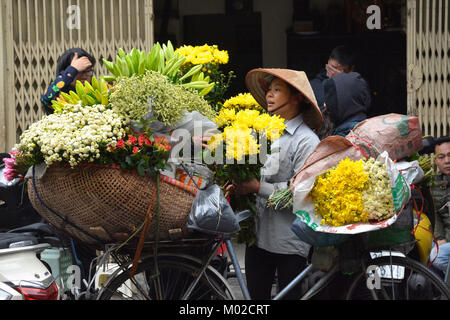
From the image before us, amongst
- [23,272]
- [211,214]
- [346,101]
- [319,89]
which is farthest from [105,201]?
[319,89]

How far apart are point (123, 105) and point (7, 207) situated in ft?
5.32

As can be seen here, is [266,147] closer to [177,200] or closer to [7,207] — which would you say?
[177,200]

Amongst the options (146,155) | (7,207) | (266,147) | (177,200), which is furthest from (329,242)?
(7,207)

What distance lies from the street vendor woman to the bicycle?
0.24 m

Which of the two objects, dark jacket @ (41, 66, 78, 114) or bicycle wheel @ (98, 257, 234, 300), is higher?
dark jacket @ (41, 66, 78, 114)

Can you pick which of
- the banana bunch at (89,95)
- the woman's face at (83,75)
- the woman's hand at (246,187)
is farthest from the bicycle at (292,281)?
the woman's face at (83,75)

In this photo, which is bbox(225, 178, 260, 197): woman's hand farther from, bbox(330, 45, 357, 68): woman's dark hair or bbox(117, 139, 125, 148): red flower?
bbox(330, 45, 357, 68): woman's dark hair

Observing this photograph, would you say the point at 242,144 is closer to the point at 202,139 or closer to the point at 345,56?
the point at 202,139

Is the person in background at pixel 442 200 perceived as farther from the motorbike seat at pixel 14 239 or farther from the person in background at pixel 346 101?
the motorbike seat at pixel 14 239

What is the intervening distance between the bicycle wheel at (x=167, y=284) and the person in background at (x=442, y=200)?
1900 mm

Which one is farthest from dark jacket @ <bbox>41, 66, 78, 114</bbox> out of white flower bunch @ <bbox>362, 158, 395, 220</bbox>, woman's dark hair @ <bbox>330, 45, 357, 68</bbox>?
white flower bunch @ <bbox>362, 158, 395, 220</bbox>

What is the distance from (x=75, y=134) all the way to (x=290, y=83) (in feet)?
4.12

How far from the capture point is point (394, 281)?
3.42 m

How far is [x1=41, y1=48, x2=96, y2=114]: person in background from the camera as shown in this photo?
4.61 m
